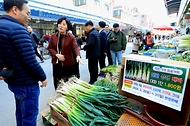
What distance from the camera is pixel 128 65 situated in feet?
3.84

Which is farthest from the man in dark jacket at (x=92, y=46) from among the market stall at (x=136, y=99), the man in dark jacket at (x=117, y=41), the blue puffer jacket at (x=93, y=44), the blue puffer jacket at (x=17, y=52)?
the blue puffer jacket at (x=17, y=52)

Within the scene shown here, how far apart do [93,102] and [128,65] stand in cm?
54

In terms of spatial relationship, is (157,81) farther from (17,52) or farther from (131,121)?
(17,52)

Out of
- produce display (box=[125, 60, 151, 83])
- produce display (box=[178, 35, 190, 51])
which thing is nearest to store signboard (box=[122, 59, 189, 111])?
produce display (box=[125, 60, 151, 83])

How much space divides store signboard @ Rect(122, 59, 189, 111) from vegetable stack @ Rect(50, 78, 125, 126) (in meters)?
0.26

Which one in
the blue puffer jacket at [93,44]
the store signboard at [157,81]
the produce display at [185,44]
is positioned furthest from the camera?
the blue puffer jacket at [93,44]

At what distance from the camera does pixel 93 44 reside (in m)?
3.09

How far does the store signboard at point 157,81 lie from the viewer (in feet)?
2.88

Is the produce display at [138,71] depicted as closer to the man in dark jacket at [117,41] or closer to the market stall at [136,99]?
the market stall at [136,99]

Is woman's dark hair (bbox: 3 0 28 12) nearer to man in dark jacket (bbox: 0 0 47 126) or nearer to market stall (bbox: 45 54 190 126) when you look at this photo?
man in dark jacket (bbox: 0 0 47 126)

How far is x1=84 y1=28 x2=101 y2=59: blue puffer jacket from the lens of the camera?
10.1 ft

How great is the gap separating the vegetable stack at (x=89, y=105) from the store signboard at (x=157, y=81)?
0.26 meters

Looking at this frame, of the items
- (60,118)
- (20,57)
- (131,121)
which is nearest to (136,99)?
(131,121)

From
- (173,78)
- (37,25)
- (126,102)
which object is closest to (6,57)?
(126,102)
